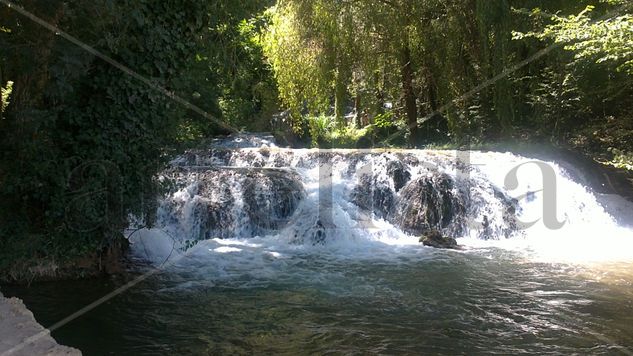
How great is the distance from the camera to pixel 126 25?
5.81 metres

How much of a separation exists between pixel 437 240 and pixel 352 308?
3927 millimetres

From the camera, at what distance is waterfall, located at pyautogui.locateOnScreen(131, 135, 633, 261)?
9.71 metres

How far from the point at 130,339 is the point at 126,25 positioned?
3374mm

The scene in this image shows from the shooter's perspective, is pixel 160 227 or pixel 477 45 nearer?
pixel 160 227

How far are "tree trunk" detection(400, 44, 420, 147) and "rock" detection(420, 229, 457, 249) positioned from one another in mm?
7583

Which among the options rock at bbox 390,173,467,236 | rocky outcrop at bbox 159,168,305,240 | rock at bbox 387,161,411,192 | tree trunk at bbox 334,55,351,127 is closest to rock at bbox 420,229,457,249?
rock at bbox 390,173,467,236

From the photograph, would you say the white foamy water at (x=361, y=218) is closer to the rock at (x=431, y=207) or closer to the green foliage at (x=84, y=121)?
the rock at (x=431, y=207)

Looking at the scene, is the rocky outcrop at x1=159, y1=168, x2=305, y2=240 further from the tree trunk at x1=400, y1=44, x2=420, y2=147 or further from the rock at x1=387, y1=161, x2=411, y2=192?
the tree trunk at x1=400, y1=44, x2=420, y2=147

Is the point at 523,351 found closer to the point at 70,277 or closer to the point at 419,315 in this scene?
the point at 419,315

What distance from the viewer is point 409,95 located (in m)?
17.0

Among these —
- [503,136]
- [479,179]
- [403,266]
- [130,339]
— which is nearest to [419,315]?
[403,266]

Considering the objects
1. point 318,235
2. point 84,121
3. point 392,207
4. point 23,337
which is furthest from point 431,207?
point 23,337

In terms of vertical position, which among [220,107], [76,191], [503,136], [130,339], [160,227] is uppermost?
[220,107]

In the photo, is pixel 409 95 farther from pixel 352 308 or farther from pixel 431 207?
pixel 352 308
